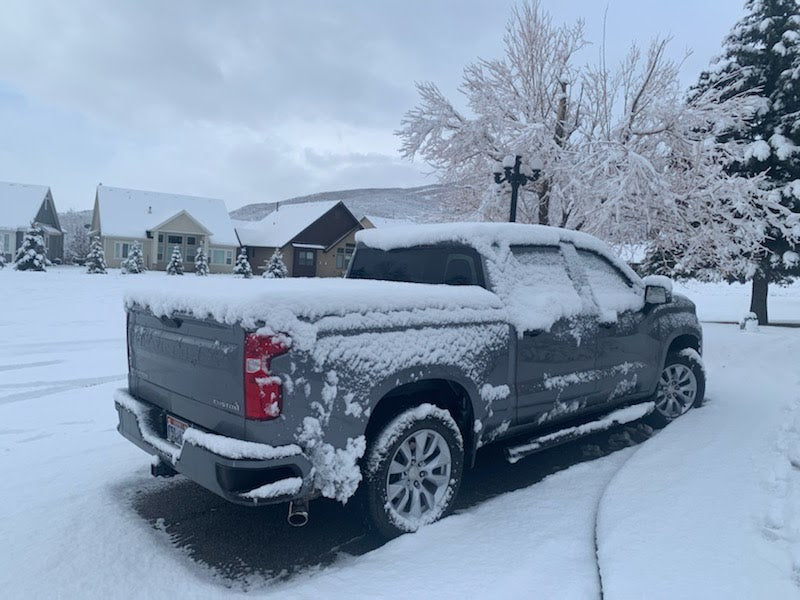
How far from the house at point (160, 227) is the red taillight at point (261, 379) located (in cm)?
4319

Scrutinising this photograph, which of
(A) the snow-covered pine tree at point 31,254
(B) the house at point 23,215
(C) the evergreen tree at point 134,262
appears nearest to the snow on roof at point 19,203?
(B) the house at point 23,215

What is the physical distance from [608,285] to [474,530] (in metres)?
2.69

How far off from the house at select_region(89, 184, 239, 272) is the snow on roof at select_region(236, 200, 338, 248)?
278 centimetres

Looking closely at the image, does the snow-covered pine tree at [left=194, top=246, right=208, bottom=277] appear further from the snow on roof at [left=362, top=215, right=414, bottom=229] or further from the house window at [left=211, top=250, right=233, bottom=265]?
the snow on roof at [left=362, top=215, right=414, bottom=229]

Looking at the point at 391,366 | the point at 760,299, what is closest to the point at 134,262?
the point at 760,299

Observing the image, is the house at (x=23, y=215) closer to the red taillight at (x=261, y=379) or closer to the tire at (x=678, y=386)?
the tire at (x=678, y=386)

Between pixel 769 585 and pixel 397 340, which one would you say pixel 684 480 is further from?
pixel 397 340

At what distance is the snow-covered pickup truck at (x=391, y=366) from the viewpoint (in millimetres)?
3033

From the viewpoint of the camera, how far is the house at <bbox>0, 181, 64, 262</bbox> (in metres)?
41.3

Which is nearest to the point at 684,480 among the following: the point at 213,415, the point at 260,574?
the point at 260,574

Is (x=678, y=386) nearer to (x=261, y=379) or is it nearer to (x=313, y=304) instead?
(x=313, y=304)

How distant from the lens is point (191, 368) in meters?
3.42

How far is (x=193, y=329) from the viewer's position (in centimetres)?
338

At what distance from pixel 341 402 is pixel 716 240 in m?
12.8
